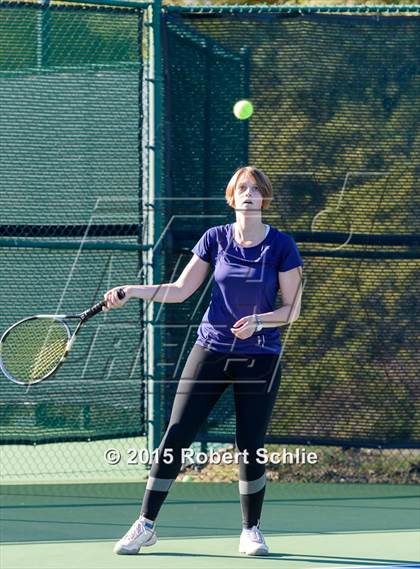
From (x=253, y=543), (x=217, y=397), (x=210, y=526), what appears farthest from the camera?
(x=210, y=526)

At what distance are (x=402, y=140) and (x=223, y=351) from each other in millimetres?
2648

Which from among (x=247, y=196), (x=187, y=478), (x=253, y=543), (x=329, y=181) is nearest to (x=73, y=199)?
(x=329, y=181)

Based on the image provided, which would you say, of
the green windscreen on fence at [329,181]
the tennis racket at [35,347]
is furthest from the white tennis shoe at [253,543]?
the green windscreen on fence at [329,181]

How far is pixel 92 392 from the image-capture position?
23.9 ft

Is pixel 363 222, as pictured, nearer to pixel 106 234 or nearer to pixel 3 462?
pixel 106 234

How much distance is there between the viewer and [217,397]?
205 inches

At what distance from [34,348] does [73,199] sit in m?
1.54

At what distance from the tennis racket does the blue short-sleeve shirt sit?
707 millimetres

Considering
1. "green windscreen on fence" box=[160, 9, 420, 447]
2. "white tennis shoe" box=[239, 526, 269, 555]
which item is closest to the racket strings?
"white tennis shoe" box=[239, 526, 269, 555]

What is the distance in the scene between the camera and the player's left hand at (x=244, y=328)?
4926mm

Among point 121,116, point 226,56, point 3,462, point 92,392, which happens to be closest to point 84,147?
point 121,116

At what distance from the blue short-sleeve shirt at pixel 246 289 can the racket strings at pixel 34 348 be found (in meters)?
0.78

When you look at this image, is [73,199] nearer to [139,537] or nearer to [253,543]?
[139,537]

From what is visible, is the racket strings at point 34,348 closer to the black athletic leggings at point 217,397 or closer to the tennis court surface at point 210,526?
the black athletic leggings at point 217,397
